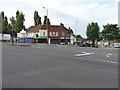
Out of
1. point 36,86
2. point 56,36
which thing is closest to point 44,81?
point 36,86

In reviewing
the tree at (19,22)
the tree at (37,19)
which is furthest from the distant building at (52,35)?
the tree at (37,19)

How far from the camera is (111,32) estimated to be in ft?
142

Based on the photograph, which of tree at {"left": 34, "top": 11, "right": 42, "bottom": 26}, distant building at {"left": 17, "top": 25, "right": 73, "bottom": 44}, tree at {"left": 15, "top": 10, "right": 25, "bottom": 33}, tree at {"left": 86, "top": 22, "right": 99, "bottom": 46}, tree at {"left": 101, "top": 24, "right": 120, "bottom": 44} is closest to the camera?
tree at {"left": 101, "top": 24, "right": 120, "bottom": 44}

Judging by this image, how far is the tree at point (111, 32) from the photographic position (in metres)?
43.0

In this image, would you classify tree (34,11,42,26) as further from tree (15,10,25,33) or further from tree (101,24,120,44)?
tree (101,24,120,44)

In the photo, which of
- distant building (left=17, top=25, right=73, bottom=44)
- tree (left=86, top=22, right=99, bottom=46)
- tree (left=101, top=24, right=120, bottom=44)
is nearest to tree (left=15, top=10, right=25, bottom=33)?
distant building (left=17, top=25, right=73, bottom=44)

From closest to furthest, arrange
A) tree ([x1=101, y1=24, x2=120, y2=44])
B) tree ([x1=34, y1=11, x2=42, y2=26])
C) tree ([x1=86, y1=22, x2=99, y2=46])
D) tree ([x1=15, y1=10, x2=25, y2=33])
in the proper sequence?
tree ([x1=101, y1=24, x2=120, y2=44]) < tree ([x1=86, y1=22, x2=99, y2=46]) < tree ([x1=15, y1=10, x2=25, y2=33]) < tree ([x1=34, y1=11, x2=42, y2=26])

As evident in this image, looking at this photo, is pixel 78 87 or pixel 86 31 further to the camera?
pixel 86 31

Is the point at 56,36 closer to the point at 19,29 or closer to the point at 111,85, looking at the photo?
the point at 19,29

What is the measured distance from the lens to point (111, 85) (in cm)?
499

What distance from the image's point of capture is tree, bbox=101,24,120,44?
Answer: 43025 millimetres

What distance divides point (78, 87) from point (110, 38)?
41388mm

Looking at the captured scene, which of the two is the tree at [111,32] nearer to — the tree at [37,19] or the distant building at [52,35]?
the distant building at [52,35]

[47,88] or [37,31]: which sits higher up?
[37,31]
